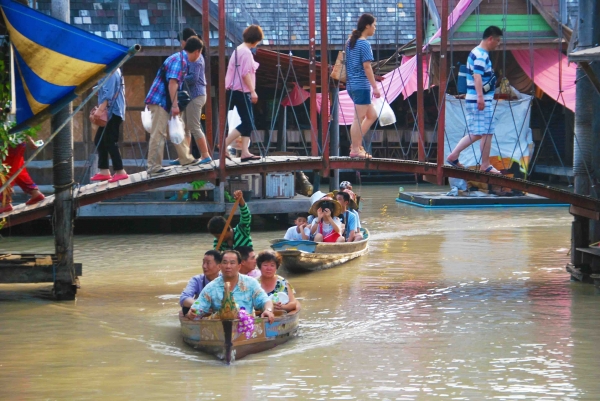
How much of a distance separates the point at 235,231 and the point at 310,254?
2532 mm

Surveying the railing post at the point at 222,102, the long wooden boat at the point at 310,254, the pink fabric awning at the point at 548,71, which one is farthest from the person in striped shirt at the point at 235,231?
the pink fabric awning at the point at 548,71

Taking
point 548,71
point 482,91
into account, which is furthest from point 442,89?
point 548,71

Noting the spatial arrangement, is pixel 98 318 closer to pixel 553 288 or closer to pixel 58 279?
pixel 58 279

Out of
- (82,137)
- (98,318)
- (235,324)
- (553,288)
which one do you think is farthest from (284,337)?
(82,137)

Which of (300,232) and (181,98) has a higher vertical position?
(181,98)

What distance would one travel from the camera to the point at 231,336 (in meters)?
9.34

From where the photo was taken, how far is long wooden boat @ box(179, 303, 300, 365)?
30.6ft

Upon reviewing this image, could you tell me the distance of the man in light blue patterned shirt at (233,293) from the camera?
9.48 m

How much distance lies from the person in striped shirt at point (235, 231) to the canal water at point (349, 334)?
1031 millimetres

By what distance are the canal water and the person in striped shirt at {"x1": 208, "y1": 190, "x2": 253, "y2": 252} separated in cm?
103

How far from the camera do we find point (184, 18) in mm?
20812

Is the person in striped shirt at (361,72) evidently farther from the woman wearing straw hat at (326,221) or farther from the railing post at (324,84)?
the woman wearing straw hat at (326,221)

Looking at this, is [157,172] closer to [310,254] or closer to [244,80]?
[244,80]

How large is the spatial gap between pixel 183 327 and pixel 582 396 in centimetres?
380
